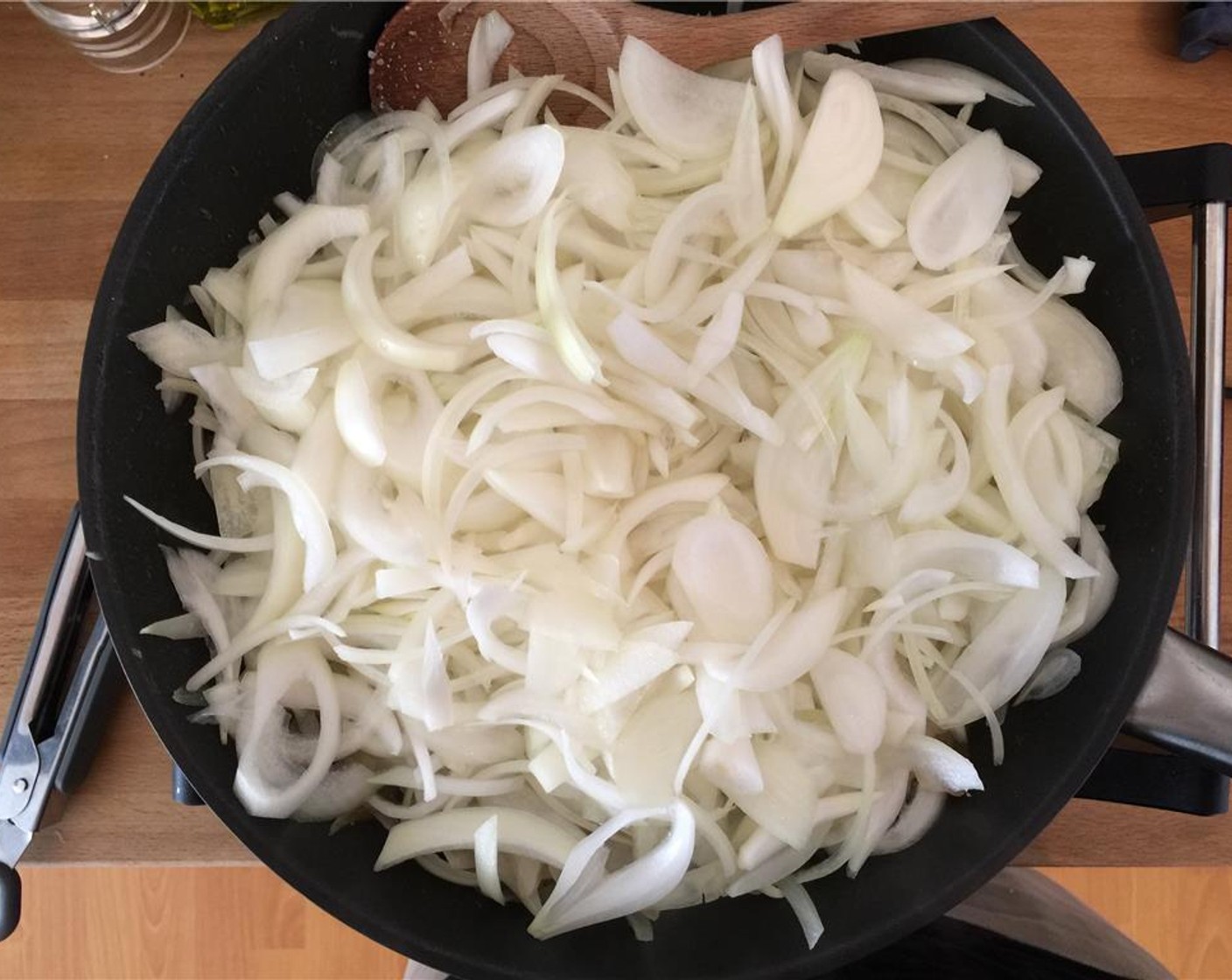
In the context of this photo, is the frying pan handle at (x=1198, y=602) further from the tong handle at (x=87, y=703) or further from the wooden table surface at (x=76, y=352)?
the tong handle at (x=87, y=703)

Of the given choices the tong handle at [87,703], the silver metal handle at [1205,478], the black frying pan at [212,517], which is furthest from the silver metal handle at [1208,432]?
the tong handle at [87,703]

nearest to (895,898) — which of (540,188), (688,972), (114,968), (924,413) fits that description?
(688,972)

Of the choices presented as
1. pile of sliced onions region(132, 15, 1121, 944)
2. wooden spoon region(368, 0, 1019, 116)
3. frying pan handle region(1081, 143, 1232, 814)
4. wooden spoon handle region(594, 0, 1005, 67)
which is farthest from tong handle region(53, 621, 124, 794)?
frying pan handle region(1081, 143, 1232, 814)

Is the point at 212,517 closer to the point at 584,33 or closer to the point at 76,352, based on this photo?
the point at 76,352

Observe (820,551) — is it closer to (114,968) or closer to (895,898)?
(895,898)


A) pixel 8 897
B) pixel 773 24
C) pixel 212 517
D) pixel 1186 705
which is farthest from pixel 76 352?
pixel 1186 705

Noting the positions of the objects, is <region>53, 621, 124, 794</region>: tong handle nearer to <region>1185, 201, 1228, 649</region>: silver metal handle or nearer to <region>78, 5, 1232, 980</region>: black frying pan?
<region>78, 5, 1232, 980</region>: black frying pan
